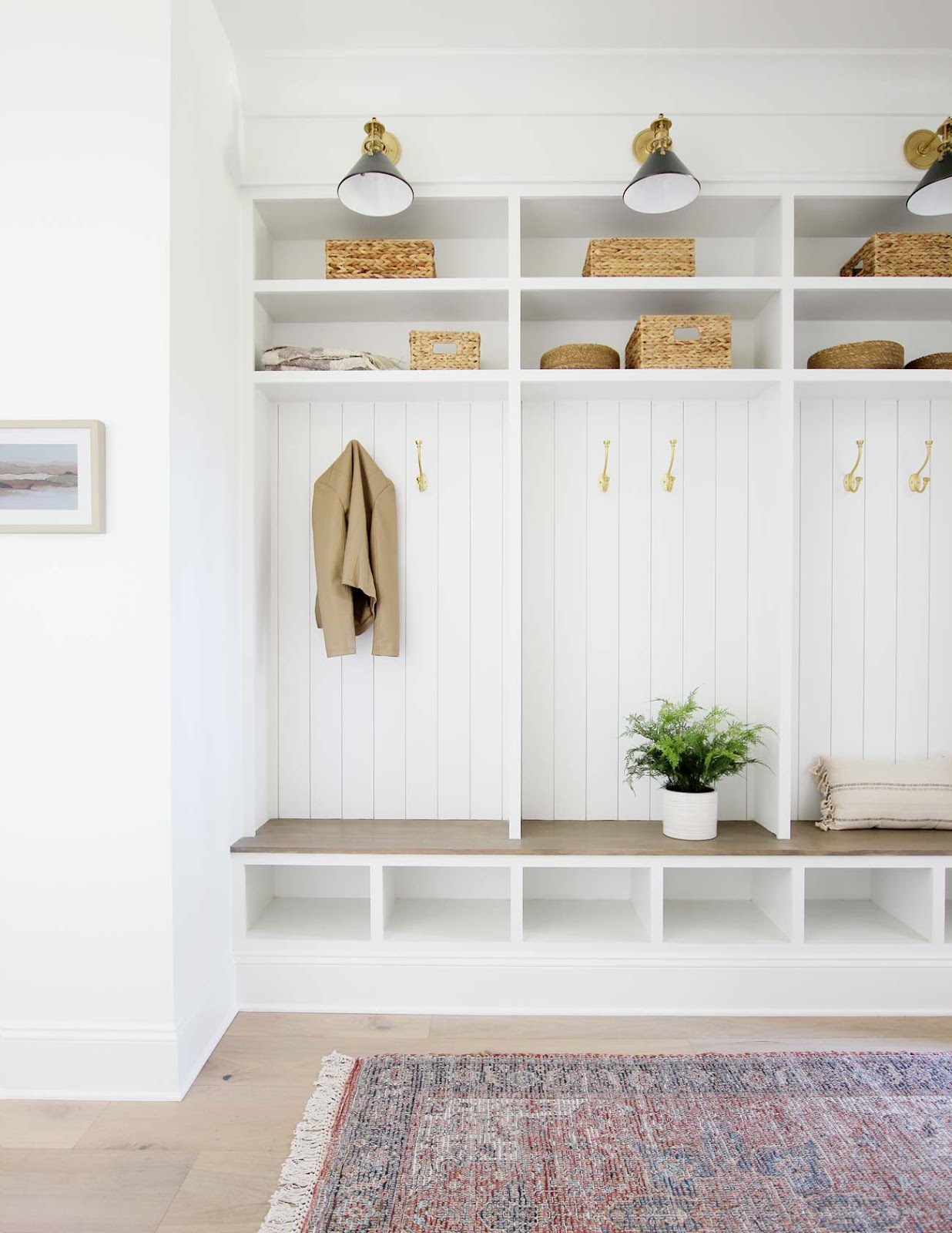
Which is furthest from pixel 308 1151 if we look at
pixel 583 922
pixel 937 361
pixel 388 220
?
pixel 937 361

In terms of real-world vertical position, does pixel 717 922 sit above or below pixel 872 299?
below

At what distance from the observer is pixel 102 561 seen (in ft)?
6.82

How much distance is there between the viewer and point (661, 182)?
231 centimetres

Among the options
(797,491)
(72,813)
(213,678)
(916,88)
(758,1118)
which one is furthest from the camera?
(797,491)

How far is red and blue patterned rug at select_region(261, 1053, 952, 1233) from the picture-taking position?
5.41 feet

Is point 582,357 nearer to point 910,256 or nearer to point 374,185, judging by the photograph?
point 374,185

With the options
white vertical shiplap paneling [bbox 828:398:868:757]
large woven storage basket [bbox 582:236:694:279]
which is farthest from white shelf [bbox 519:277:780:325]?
white vertical shiplap paneling [bbox 828:398:868:757]

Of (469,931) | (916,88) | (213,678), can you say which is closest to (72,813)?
(213,678)

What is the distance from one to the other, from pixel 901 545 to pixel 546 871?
172 centimetres

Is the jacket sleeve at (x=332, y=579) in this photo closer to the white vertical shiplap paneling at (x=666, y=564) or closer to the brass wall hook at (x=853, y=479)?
the white vertical shiplap paneling at (x=666, y=564)

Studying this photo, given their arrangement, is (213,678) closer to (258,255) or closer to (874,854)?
(258,255)

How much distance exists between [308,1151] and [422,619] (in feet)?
5.33

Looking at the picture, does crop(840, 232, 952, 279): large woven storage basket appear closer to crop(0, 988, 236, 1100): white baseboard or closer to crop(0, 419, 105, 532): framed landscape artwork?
crop(0, 419, 105, 532): framed landscape artwork

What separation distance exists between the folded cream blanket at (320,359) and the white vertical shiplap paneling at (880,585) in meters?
Result: 1.78
